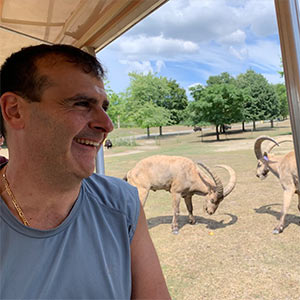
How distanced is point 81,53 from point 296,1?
1.86 ft

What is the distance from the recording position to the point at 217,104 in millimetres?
2109

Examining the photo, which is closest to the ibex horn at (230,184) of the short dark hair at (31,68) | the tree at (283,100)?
the tree at (283,100)

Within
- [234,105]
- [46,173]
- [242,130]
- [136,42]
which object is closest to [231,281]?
[242,130]

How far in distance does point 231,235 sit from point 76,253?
5.39ft

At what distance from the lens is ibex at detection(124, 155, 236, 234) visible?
2195mm

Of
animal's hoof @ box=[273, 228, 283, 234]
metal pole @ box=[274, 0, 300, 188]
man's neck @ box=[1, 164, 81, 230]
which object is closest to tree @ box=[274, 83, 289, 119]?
metal pole @ box=[274, 0, 300, 188]

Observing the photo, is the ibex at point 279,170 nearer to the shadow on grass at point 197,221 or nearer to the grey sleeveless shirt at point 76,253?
the shadow on grass at point 197,221

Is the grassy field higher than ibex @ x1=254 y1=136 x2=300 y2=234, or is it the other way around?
ibex @ x1=254 y1=136 x2=300 y2=234

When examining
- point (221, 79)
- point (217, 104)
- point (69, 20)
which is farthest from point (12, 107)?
point (221, 79)

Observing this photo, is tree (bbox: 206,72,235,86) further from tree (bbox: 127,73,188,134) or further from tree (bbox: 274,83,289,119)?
tree (bbox: 274,83,289,119)

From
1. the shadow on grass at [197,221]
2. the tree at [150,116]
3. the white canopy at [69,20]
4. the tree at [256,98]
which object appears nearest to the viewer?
the white canopy at [69,20]

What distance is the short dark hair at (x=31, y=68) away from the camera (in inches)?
19.7

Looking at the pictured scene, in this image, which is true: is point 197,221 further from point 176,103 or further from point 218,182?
point 176,103

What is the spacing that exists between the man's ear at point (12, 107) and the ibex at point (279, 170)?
1176mm
